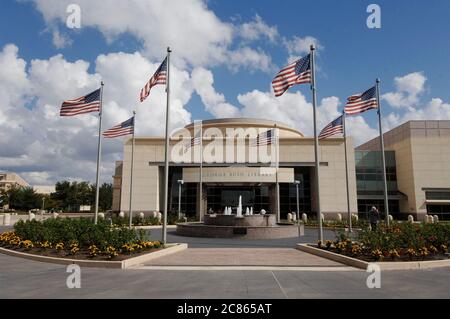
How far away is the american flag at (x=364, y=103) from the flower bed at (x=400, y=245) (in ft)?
23.0

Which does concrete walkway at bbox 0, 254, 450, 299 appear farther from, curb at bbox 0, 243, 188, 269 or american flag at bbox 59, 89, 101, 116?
american flag at bbox 59, 89, 101, 116

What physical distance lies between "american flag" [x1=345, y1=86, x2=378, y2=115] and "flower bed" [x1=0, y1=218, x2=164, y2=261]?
39.9 ft

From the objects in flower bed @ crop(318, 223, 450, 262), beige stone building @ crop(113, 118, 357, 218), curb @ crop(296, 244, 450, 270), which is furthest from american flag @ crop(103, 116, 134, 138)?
beige stone building @ crop(113, 118, 357, 218)

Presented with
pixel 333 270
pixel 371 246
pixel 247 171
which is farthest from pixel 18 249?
pixel 247 171

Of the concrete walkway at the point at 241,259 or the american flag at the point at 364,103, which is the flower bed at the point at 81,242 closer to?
the concrete walkway at the point at 241,259

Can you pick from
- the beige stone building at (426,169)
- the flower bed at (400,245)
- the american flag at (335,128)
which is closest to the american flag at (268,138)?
the american flag at (335,128)

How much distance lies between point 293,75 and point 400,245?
8.49 metres

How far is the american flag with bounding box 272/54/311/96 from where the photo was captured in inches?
604

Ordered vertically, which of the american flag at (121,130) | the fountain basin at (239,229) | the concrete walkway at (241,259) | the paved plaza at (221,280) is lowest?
the concrete walkway at (241,259)

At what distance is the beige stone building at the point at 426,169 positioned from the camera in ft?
146
